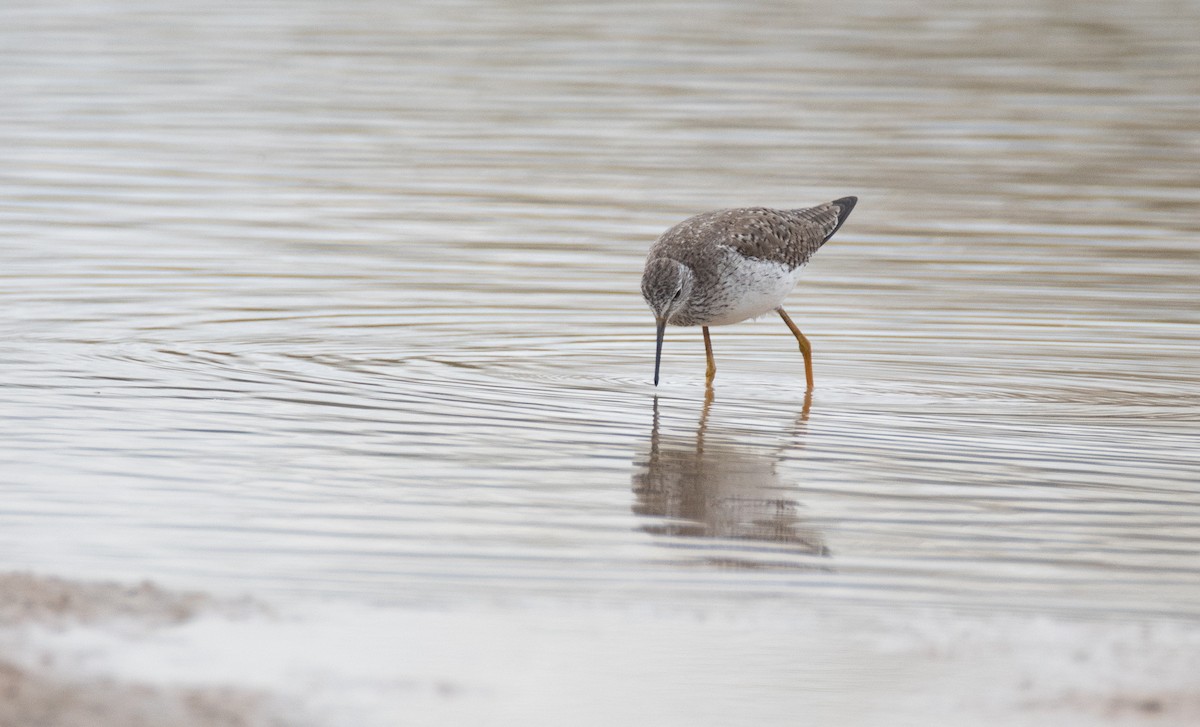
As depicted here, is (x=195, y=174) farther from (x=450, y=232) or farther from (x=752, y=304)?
(x=752, y=304)

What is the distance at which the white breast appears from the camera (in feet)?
32.4

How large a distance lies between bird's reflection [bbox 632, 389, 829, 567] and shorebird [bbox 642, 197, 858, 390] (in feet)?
3.43

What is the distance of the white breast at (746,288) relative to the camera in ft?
32.4

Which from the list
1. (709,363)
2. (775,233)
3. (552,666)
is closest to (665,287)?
Answer: (709,363)

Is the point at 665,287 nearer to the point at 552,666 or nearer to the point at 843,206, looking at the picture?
the point at 843,206

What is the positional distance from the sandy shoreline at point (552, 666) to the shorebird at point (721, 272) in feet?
13.1

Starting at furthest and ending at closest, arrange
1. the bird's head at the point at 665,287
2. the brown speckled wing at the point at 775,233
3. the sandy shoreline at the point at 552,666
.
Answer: the brown speckled wing at the point at 775,233
the bird's head at the point at 665,287
the sandy shoreline at the point at 552,666

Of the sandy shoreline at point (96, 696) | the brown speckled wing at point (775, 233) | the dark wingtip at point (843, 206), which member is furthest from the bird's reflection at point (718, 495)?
the dark wingtip at point (843, 206)

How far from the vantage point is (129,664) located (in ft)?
16.8

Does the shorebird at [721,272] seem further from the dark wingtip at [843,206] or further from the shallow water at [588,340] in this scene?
the dark wingtip at [843,206]

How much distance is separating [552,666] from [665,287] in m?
4.55

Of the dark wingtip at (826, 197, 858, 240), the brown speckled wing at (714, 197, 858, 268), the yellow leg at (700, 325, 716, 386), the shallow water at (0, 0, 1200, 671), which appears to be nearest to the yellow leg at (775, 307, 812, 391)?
the shallow water at (0, 0, 1200, 671)

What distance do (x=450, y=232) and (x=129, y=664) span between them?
9.60 meters

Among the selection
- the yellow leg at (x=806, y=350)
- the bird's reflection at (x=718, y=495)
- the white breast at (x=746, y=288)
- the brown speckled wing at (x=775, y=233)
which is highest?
the brown speckled wing at (x=775, y=233)
